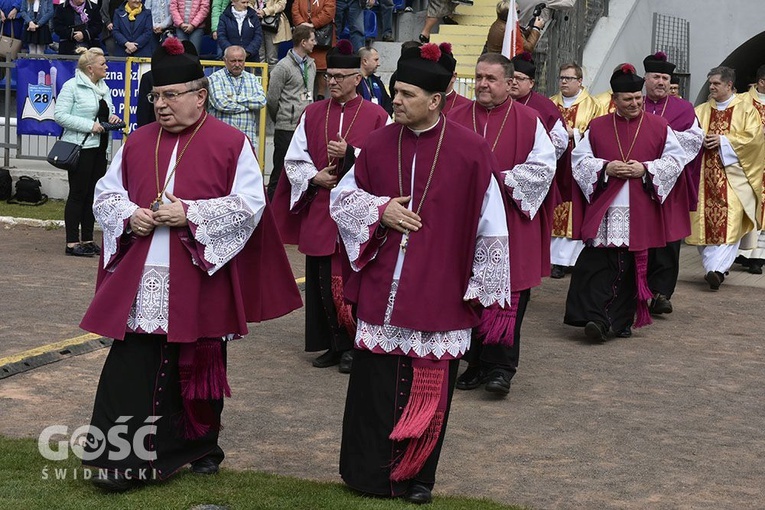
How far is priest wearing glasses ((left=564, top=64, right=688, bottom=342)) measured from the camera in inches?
384

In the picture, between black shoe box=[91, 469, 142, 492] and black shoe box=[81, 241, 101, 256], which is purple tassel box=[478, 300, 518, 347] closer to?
black shoe box=[91, 469, 142, 492]

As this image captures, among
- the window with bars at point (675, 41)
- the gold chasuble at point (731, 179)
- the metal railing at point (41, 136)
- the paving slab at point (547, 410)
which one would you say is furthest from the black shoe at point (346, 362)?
the window with bars at point (675, 41)

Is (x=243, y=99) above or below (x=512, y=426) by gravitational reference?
above

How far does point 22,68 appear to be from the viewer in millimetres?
15484

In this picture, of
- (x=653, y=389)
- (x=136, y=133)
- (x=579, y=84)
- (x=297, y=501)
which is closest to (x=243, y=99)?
(x=579, y=84)

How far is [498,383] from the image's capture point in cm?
786

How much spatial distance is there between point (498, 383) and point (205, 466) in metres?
2.37

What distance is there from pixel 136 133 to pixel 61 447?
5.21 ft

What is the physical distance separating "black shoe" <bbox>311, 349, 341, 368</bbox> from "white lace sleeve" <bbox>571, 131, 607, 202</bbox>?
252 centimetres

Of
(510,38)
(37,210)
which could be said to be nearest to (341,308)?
(510,38)

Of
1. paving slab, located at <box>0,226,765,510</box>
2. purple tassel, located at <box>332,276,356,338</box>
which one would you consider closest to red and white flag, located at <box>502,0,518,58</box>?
paving slab, located at <box>0,226,765,510</box>

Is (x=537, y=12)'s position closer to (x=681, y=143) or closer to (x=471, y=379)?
(x=681, y=143)

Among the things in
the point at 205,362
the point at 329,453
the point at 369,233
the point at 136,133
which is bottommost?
the point at 329,453

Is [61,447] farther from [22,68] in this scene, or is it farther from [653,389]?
[22,68]
